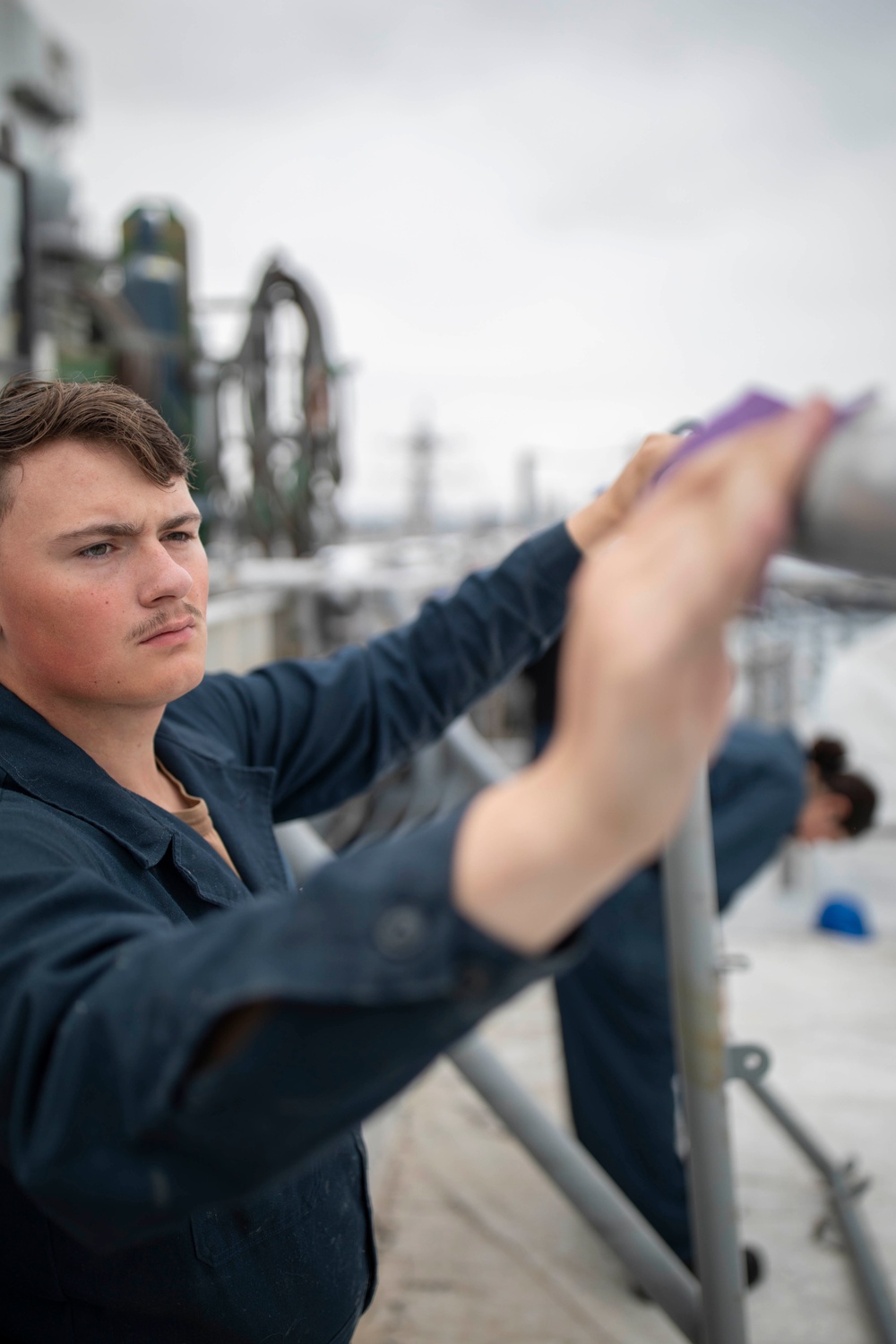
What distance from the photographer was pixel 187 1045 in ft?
1.63

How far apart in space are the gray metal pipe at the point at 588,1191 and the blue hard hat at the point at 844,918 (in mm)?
2630

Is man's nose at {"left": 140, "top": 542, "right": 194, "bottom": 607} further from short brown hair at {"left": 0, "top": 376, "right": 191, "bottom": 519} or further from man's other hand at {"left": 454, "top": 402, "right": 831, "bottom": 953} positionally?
man's other hand at {"left": 454, "top": 402, "right": 831, "bottom": 953}

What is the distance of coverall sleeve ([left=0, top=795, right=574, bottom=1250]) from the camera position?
0.49 m

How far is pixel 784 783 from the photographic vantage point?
7.06 ft

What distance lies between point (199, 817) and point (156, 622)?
23 cm

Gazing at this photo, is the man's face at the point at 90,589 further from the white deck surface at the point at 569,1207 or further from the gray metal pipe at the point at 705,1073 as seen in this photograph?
the white deck surface at the point at 569,1207

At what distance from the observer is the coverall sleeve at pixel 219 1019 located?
487 mm

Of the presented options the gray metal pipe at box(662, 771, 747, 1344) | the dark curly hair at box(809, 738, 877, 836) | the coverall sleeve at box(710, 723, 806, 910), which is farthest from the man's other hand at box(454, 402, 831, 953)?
the dark curly hair at box(809, 738, 877, 836)

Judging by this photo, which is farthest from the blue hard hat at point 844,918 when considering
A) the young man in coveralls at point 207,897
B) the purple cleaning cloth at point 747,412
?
the purple cleaning cloth at point 747,412

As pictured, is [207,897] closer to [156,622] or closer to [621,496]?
[156,622]

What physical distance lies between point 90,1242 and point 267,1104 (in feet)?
0.57

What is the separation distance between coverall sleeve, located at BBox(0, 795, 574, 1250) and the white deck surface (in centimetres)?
163

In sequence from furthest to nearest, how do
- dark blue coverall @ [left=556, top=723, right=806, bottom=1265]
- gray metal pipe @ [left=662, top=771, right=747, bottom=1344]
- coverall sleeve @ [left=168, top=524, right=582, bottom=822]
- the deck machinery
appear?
the deck machinery → dark blue coverall @ [left=556, top=723, right=806, bottom=1265] → coverall sleeve @ [left=168, top=524, right=582, bottom=822] → gray metal pipe @ [left=662, top=771, right=747, bottom=1344]

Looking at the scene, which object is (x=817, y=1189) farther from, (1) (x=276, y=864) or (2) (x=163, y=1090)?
(2) (x=163, y=1090)
